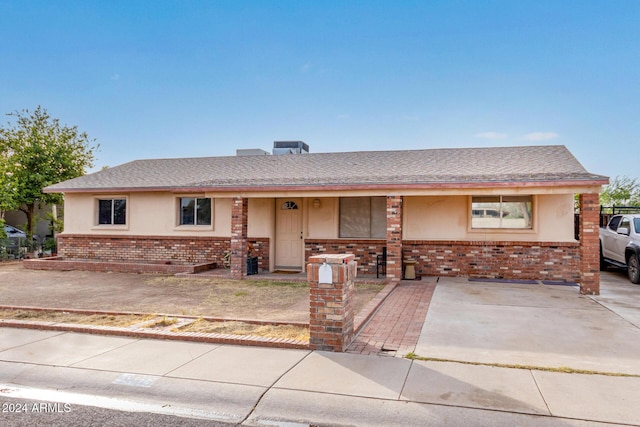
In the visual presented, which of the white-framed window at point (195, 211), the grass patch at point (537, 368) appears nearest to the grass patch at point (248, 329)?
the grass patch at point (537, 368)

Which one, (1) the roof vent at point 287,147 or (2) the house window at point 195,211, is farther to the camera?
A: (1) the roof vent at point 287,147

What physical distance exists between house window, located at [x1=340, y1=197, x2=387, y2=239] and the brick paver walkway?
123 inches

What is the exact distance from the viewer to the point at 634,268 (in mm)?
10945

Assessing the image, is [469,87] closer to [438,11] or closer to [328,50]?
[438,11]

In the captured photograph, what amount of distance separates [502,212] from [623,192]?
900 inches

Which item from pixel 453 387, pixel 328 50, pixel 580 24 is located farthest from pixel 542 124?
pixel 453 387

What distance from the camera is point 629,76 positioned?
51.3 feet

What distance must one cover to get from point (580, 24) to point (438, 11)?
14.8 ft

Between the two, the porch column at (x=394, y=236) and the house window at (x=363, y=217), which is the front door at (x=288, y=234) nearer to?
the house window at (x=363, y=217)

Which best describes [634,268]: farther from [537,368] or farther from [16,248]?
[16,248]

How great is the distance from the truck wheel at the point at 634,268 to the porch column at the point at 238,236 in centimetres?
1069

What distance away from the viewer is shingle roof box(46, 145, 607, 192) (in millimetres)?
10992

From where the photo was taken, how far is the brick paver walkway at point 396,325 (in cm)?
537

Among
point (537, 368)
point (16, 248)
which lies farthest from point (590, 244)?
point (16, 248)
